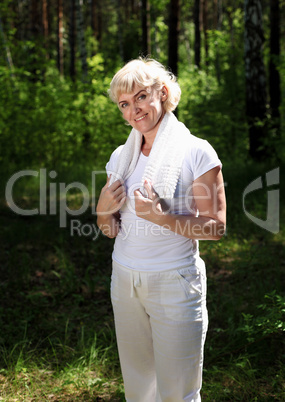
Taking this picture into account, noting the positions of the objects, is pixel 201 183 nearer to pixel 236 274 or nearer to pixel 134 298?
pixel 134 298

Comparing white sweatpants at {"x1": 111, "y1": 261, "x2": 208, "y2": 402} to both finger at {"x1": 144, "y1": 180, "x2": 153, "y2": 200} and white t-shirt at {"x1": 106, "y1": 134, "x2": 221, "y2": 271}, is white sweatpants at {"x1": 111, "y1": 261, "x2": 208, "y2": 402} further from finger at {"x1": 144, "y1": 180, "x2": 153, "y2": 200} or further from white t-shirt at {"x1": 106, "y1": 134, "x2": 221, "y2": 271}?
finger at {"x1": 144, "y1": 180, "x2": 153, "y2": 200}

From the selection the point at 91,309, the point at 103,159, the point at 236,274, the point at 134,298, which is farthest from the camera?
the point at 103,159

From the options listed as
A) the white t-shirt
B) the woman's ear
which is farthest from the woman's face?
the white t-shirt

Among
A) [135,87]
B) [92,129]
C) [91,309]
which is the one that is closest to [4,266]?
[91,309]

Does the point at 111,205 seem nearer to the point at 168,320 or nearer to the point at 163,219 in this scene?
the point at 163,219

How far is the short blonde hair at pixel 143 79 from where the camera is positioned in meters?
2.11

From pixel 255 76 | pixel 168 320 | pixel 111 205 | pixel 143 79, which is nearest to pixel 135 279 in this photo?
pixel 168 320

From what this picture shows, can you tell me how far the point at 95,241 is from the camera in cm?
625

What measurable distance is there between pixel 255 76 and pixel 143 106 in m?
7.25

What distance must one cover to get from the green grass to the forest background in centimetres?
1

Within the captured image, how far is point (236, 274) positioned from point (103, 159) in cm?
480

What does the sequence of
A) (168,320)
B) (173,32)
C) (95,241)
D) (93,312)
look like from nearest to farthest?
(168,320) < (93,312) < (95,241) < (173,32)

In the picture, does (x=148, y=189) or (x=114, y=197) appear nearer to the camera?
(x=148, y=189)

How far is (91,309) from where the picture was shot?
195 inches
